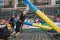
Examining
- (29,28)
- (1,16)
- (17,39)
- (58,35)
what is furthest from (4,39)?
(1,16)

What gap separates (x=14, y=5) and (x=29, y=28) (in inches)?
903

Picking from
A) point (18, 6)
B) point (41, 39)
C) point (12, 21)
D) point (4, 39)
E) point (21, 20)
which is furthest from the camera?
point (18, 6)

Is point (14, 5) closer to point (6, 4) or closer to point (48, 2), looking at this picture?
point (6, 4)

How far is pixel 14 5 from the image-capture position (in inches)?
1651

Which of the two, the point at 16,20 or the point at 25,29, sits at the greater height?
the point at 16,20

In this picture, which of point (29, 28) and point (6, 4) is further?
point (6, 4)

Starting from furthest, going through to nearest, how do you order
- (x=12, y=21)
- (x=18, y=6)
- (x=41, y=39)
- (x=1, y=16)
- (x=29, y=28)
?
(x=18, y=6)
(x=1, y=16)
(x=29, y=28)
(x=12, y=21)
(x=41, y=39)

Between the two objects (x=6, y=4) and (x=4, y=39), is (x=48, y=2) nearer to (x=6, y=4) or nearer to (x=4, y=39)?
(x=6, y=4)

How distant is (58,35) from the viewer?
1297 centimetres

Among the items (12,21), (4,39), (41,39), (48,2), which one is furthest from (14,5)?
(4,39)

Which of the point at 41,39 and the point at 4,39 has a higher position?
the point at 4,39

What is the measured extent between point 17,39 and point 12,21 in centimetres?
241

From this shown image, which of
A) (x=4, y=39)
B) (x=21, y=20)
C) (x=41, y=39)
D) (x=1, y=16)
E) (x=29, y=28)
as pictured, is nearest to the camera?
(x=4, y=39)

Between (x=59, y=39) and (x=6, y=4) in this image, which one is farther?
(x=6, y=4)
